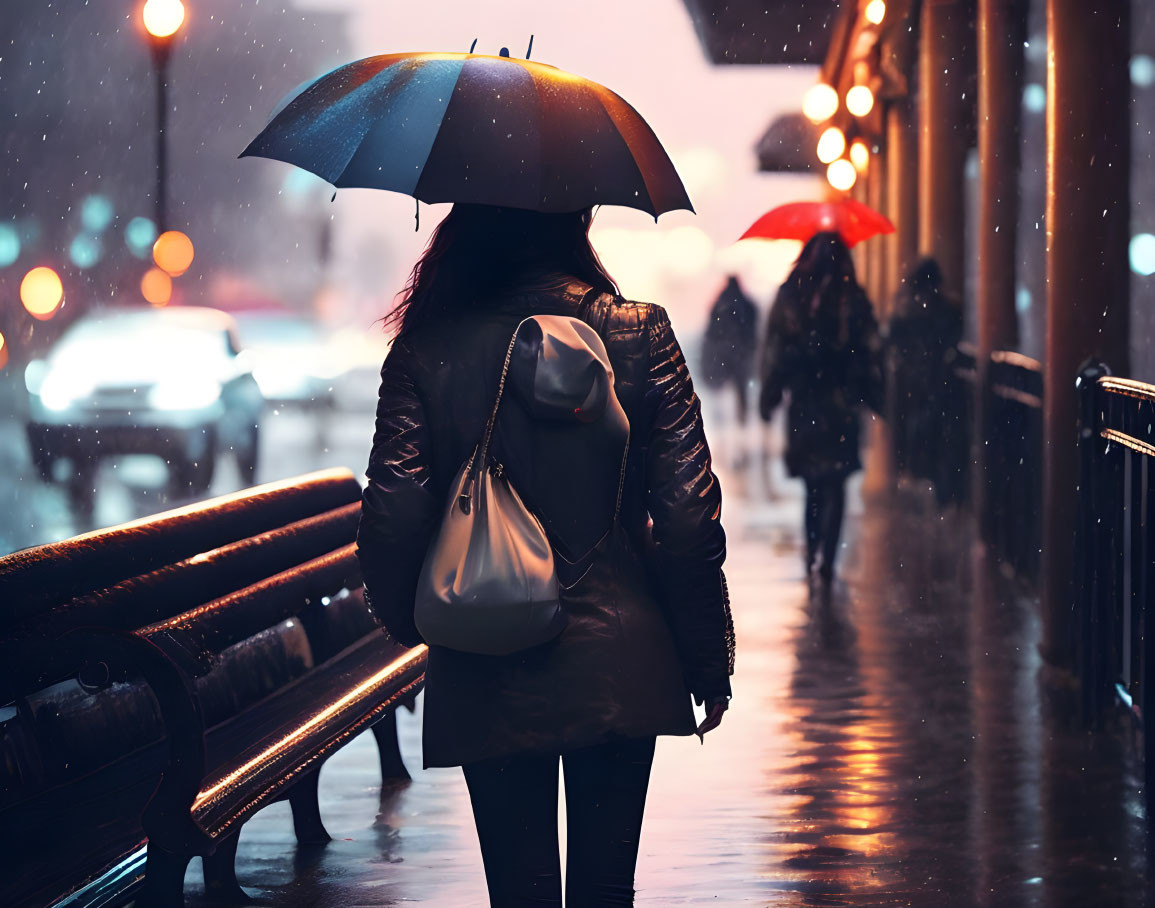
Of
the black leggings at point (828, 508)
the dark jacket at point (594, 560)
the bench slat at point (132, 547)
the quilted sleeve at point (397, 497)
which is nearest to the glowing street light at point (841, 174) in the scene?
the black leggings at point (828, 508)

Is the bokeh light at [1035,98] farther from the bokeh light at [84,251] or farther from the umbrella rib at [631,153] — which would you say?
the bokeh light at [84,251]

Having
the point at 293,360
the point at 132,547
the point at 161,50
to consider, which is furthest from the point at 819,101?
the point at 293,360

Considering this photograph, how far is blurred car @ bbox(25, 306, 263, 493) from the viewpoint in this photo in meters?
17.5

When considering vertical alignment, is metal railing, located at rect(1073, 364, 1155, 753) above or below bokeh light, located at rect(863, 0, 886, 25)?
below

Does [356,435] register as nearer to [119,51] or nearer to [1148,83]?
[1148,83]

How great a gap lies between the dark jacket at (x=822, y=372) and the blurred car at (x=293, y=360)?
22123 mm

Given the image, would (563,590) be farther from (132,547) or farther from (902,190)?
(902,190)

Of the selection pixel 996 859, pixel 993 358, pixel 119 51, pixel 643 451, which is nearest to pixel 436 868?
pixel 996 859

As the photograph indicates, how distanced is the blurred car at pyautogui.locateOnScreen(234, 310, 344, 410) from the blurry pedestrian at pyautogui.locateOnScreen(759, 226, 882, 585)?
22120mm

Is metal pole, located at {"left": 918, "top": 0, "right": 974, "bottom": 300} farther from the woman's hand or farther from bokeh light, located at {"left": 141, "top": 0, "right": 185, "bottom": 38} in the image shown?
the woman's hand

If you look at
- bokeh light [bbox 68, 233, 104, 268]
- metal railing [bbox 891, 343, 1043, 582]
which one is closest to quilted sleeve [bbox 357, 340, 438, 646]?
metal railing [bbox 891, 343, 1043, 582]

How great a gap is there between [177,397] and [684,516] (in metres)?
15.7

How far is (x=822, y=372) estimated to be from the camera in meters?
9.41

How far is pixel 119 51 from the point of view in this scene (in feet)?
250
